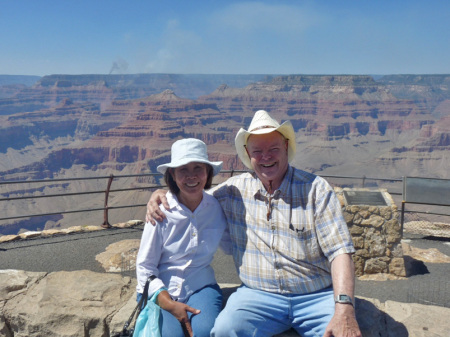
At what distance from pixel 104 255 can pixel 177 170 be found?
13.7ft

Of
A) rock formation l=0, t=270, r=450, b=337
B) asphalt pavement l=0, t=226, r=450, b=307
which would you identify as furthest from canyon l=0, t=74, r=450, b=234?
rock formation l=0, t=270, r=450, b=337

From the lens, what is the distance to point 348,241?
242 cm

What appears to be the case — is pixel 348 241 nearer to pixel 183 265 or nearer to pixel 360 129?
pixel 183 265

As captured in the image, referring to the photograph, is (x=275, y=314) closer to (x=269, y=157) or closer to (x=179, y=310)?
(x=179, y=310)

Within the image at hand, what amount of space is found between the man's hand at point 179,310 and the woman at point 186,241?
41 millimetres

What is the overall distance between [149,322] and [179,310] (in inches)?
7.1

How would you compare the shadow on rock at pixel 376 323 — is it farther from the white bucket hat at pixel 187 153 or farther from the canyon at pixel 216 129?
the canyon at pixel 216 129

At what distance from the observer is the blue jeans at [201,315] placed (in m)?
2.37

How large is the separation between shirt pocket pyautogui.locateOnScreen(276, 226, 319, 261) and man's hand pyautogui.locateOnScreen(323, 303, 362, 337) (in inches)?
13.6

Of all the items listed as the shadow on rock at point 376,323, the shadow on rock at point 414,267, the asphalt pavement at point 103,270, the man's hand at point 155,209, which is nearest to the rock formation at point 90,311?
the shadow on rock at point 376,323

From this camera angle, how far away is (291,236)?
2510 mm

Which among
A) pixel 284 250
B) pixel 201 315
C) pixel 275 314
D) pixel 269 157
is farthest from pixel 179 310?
pixel 269 157

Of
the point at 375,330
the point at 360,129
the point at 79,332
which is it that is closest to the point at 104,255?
the point at 79,332

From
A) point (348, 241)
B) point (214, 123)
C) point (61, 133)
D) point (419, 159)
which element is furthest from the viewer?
point (61, 133)
